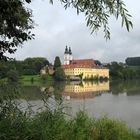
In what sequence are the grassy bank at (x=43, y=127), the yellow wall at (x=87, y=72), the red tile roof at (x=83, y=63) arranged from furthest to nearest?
the red tile roof at (x=83, y=63)
the yellow wall at (x=87, y=72)
the grassy bank at (x=43, y=127)

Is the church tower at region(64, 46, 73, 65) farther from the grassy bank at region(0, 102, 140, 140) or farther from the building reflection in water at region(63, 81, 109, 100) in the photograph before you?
the grassy bank at region(0, 102, 140, 140)

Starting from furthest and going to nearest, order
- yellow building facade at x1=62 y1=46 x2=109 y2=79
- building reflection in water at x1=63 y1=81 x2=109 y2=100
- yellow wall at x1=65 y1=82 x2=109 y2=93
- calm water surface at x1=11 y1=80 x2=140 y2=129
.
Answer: yellow building facade at x1=62 y1=46 x2=109 y2=79
yellow wall at x1=65 y1=82 x2=109 y2=93
building reflection in water at x1=63 y1=81 x2=109 y2=100
calm water surface at x1=11 y1=80 x2=140 y2=129

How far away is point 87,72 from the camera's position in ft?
379

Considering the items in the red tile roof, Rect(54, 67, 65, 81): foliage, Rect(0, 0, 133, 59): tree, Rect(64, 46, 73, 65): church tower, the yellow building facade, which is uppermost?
Rect(64, 46, 73, 65): church tower

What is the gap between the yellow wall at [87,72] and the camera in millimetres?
111500

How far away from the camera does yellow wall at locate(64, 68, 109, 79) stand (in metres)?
112

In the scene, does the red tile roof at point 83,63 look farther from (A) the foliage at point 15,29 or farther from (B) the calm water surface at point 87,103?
(A) the foliage at point 15,29

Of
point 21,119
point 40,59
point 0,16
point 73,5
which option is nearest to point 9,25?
point 0,16

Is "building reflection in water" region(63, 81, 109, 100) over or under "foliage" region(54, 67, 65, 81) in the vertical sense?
under

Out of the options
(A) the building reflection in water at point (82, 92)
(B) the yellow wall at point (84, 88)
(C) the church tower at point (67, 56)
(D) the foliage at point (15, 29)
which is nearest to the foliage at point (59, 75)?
(B) the yellow wall at point (84, 88)

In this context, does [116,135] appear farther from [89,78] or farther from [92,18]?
[89,78]

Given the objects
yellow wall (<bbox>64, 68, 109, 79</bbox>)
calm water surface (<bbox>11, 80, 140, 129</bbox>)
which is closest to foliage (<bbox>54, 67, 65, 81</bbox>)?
yellow wall (<bbox>64, 68, 109, 79</bbox>)

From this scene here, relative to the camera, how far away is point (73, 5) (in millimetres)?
2604

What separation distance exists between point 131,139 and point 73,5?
6165mm
